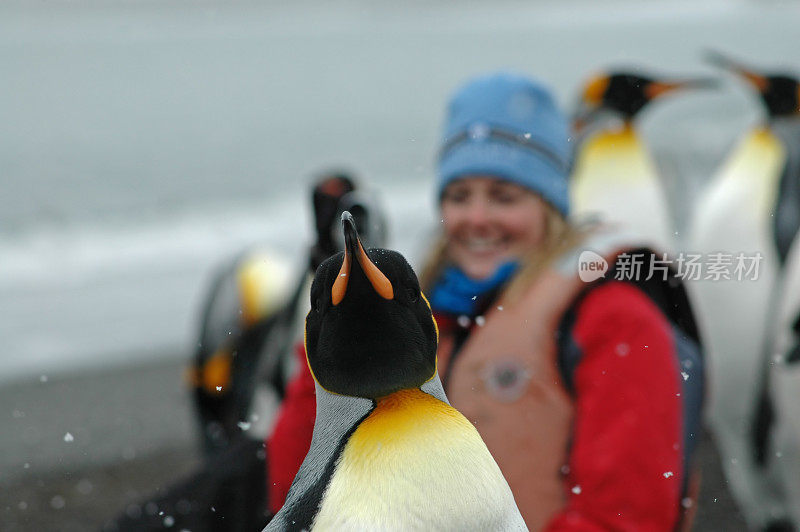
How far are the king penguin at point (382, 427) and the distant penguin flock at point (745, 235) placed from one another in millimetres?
763

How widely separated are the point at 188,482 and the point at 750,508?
2.91 feet

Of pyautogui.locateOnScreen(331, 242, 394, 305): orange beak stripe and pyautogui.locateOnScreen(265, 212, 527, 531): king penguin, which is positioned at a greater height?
pyautogui.locateOnScreen(331, 242, 394, 305): orange beak stripe

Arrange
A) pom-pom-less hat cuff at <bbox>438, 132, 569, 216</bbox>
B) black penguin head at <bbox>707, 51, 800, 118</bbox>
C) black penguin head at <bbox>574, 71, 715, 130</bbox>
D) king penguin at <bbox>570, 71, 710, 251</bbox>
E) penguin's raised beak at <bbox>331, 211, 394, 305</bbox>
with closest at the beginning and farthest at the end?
penguin's raised beak at <bbox>331, 211, 394, 305</bbox>, pom-pom-less hat cuff at <bbox>438, 132, 569, 216</bbox>, black penguin head at <bbox>707, 51, 800, 118</bbox>, black penguin head at <bbox>574, 71, 715, 130</bbox>, king penguin at <bbox>570, 71, 710, 251</bbox>

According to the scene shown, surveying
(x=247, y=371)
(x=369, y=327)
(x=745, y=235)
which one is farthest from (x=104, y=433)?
(x=369, y=327)

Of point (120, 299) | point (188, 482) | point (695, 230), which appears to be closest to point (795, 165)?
point (695, 230)

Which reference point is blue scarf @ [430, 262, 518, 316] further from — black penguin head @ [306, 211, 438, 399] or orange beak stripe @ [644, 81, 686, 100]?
orange beak stripe @ [644, 81, 686, 100]

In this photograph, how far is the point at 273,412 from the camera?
1.19 meters

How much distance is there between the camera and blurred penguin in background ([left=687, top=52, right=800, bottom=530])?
4.56 ft

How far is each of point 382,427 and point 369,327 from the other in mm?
90

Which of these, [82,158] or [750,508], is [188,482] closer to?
[750,508]

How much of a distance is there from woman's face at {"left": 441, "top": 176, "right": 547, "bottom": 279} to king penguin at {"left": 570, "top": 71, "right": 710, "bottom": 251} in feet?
5.23

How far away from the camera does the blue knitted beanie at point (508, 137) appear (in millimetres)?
557

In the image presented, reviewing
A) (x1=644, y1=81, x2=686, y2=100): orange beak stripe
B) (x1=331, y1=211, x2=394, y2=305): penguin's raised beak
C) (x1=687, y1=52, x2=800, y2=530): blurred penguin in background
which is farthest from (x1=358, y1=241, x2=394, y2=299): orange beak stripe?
(x1=644, y1=81, x2=686, y2=100): orange beak stripe

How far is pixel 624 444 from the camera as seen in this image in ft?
1.61
